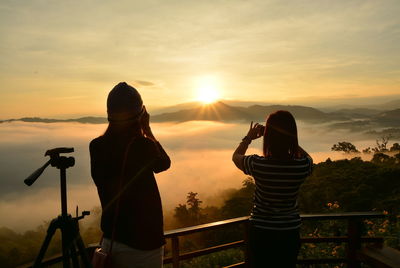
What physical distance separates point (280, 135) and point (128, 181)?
1.09 metres

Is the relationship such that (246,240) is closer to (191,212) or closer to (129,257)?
(129,257)

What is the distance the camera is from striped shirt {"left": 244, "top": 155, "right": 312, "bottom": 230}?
2.53 metres

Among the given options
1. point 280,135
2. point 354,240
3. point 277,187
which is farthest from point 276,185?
point 354,240

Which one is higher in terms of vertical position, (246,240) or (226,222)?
(226,222)

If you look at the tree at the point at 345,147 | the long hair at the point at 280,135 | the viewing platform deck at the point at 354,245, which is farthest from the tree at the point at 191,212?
the long hair at the point at 280,135

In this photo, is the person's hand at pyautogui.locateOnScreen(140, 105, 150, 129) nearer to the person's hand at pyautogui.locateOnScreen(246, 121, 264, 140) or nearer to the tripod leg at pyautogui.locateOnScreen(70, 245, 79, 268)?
the tripod leg at pyautogui.locateOnScreen(70, 245, 79, 268)

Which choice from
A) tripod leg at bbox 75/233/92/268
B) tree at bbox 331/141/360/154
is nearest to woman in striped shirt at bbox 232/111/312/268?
tripod leg at bbox 75/233/92/268

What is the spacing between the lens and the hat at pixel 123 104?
1.97m

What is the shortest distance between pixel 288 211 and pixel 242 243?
1457 mm

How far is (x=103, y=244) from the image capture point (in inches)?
81.0

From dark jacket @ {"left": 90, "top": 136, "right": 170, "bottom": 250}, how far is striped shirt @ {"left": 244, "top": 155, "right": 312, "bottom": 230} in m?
0.79

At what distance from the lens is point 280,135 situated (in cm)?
249

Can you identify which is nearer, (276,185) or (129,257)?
(129,257)

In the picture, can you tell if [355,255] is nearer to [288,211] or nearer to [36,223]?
[288,211]
